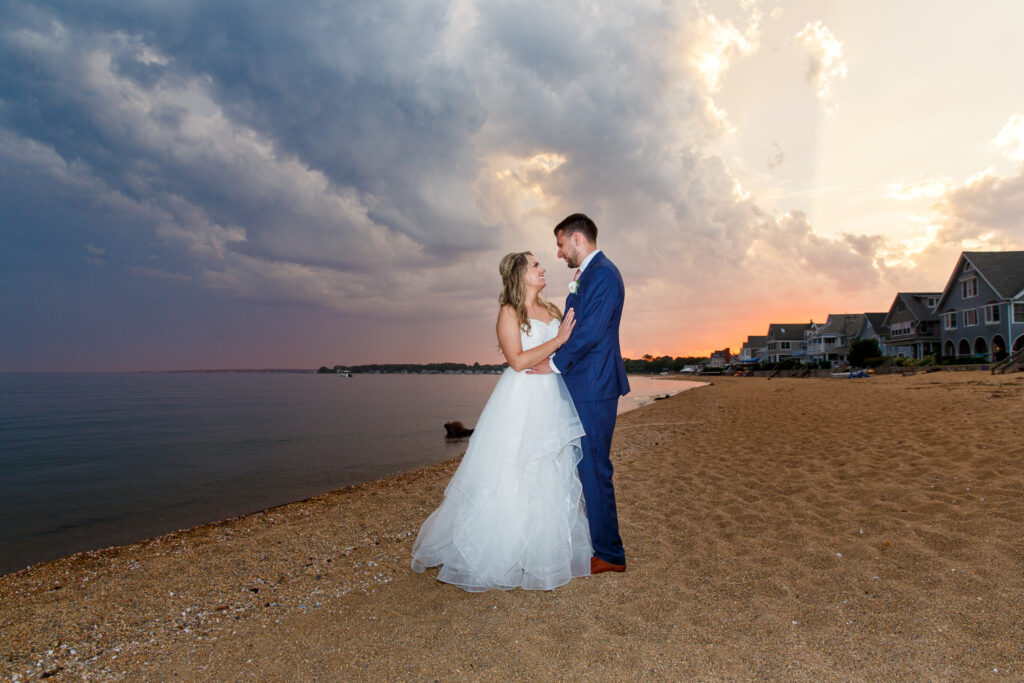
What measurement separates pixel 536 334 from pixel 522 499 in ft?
4.61

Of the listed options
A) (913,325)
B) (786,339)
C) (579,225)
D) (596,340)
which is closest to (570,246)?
(579,225)

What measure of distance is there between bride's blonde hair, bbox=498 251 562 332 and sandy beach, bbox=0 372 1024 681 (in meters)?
2.33

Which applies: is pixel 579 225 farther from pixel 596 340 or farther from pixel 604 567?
pixel 604 567

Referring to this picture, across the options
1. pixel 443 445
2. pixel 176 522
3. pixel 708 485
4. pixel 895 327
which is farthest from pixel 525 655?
pixel 895 327

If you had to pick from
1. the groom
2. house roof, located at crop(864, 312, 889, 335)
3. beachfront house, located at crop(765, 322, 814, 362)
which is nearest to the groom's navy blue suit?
the groom

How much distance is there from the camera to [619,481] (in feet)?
28.1

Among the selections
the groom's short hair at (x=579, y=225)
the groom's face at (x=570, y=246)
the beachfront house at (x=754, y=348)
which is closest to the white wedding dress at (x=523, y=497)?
the groom's face at (x=570, y=246)

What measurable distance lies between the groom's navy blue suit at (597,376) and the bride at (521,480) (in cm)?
10

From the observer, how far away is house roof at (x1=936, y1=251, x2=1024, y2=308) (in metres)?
36.0

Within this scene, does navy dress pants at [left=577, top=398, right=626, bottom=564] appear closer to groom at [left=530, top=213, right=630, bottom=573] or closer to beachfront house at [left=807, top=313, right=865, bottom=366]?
groom at [left=530, top=213, right=630, bottom=573]

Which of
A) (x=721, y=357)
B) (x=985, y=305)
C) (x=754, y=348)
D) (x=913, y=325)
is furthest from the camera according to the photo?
(x=721, y=357)

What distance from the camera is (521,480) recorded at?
4.33 m

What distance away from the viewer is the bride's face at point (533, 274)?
179 inches

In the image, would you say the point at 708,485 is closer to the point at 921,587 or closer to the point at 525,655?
the point at 921,587
